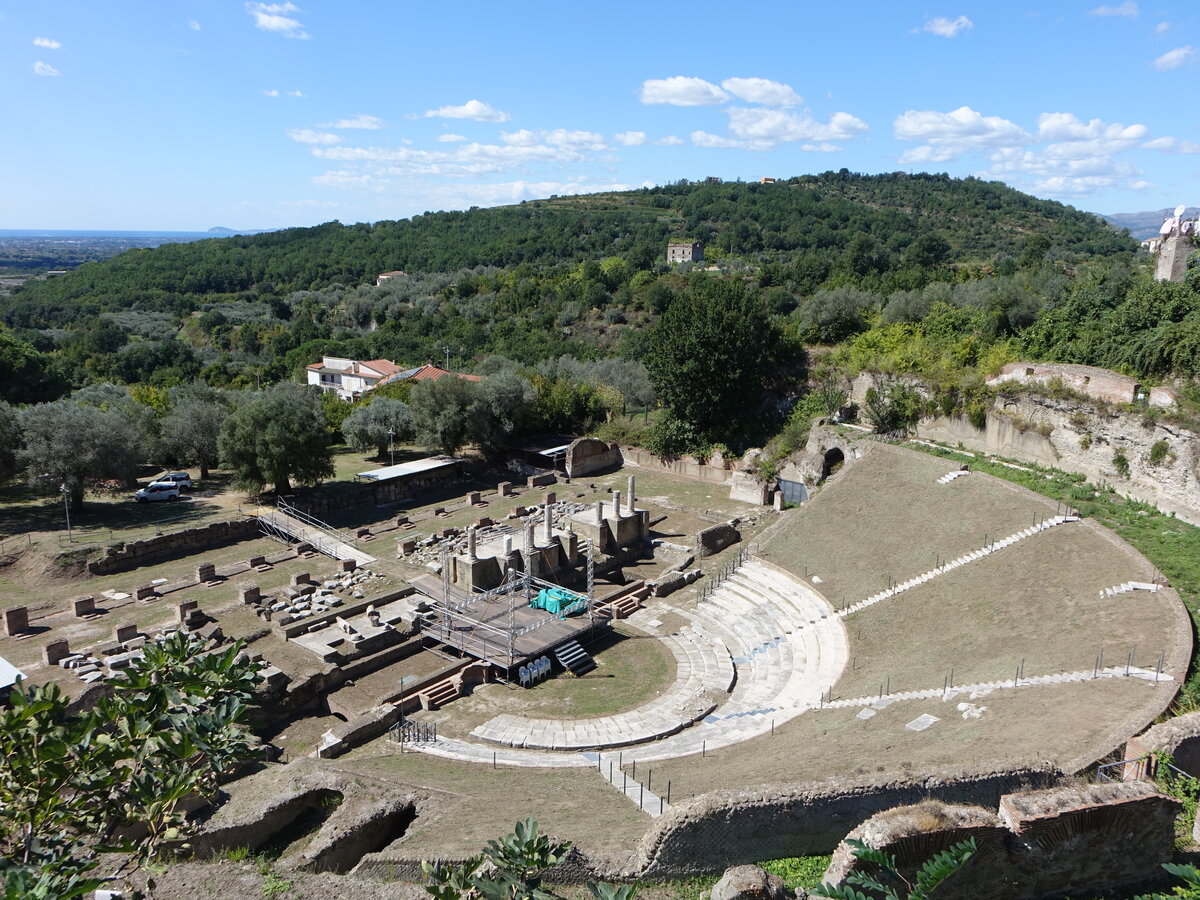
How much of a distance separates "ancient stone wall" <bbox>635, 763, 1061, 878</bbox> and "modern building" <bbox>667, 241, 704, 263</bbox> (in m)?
97.9

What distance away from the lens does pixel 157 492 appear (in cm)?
3388

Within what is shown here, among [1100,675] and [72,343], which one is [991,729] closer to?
[1100,675]

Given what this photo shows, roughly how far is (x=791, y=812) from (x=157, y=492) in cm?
3277

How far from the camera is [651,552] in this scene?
2977 cm

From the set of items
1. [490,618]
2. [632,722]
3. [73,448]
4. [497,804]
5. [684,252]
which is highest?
[684,252]

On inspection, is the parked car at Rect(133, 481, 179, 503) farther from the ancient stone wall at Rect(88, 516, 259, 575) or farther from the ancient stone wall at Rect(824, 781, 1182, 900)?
the ancient stone wall at Rect(824, 781, 1182, 900)

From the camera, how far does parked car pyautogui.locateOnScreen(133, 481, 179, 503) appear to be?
1320 inches

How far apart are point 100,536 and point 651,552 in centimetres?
2183

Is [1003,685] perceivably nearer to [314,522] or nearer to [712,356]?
[712,356]

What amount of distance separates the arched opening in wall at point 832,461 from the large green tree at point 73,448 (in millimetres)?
31149

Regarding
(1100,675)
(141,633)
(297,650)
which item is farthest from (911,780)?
(141,633)

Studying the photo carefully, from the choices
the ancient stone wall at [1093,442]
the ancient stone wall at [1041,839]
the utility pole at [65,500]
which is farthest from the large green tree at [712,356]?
the ancient stone wall at [1041,839]

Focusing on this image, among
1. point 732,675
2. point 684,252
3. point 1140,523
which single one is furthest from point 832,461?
point 684,252

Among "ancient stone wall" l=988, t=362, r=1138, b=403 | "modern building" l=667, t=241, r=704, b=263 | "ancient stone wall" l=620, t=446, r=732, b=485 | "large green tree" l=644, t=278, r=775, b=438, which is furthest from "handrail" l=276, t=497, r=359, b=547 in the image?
"modern building" l=667, t=241, r=704, b=263
